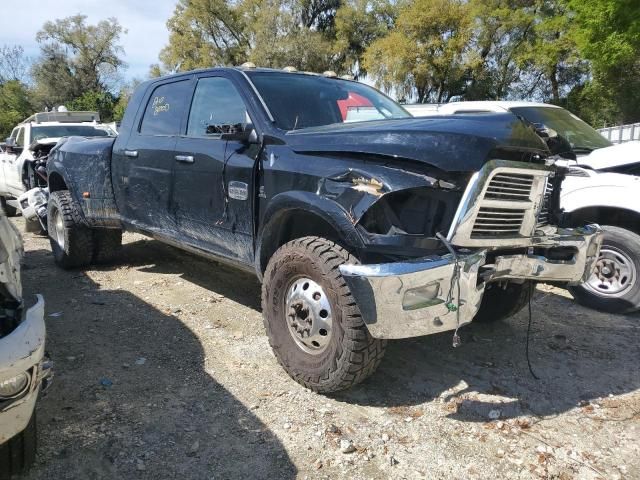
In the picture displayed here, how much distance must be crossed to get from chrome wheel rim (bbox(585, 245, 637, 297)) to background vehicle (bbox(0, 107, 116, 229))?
689cm

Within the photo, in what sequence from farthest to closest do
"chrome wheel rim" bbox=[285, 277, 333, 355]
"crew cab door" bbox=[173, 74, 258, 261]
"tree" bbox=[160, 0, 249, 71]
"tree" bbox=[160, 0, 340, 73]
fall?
1. "tree" bbox=[160, 0, 249, 71]
2. "tree" bbox=[160, 0, 340, 73]
3. "crew cab door" bbox=[173, 74, 258, 261]
4. "chrome wheel rim" bbox=[285, 277, 333, 355]

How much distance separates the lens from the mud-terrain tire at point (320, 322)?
2834 millimetres

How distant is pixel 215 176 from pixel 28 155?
18.5 feet

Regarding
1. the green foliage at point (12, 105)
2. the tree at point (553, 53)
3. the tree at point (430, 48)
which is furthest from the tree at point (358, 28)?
the green foliage at point (12, 105)

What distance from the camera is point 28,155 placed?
8039 mm

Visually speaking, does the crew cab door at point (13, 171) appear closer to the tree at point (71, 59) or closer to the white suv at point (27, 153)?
the white suv at point (27, 153)

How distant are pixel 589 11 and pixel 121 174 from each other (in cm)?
2157

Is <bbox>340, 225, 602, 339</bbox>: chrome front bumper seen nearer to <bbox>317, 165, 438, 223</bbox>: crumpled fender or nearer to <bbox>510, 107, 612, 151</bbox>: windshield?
<bbox>317, 165, 438, 223</bbox>: crumpled fender

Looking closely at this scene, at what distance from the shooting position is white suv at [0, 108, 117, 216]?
7.86 m

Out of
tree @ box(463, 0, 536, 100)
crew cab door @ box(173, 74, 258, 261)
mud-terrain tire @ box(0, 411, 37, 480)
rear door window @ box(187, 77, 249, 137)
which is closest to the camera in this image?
mud-terrain tire @ box(0, 411, 37, 480)

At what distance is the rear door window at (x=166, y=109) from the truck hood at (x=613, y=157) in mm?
3504

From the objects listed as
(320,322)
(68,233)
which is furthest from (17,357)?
(68,233)

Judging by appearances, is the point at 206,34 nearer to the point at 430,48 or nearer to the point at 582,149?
the point at 430,48

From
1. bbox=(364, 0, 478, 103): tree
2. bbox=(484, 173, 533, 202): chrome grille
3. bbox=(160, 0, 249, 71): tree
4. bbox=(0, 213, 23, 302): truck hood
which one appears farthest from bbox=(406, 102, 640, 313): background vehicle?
bbox=(160, 0, 249, 71): tree
